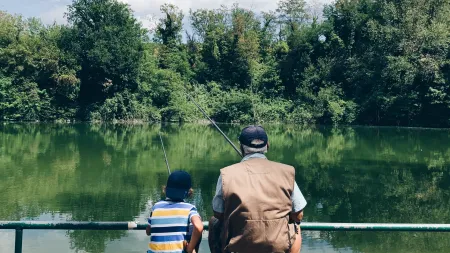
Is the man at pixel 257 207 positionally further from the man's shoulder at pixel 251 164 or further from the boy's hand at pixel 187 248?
the boy's hand at pixel 187 248

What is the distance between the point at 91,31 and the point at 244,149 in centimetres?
3836

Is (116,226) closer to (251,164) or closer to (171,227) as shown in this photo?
(171,227)

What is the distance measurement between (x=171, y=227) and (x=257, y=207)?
55 cm

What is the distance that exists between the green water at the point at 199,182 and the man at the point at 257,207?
20.2ft

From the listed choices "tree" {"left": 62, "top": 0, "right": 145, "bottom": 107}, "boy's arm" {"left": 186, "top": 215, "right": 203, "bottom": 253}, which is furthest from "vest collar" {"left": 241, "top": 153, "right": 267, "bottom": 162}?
"tree" {"left": 62, "top": 0, "right": 145, "bottom": 107}

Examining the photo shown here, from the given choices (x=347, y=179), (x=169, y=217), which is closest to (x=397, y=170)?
(x=347, y=179)

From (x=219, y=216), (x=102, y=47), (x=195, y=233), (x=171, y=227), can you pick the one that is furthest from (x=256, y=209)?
(x=102, y=47)

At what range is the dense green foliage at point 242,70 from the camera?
113 feet

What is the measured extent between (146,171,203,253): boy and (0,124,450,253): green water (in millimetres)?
5751

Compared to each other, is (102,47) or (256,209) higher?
(102,47)

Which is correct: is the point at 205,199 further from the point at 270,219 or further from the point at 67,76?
the point at 67,76

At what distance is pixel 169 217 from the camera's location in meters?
2.42

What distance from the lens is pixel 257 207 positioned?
6.75 feet

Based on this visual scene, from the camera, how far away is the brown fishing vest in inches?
81.1
